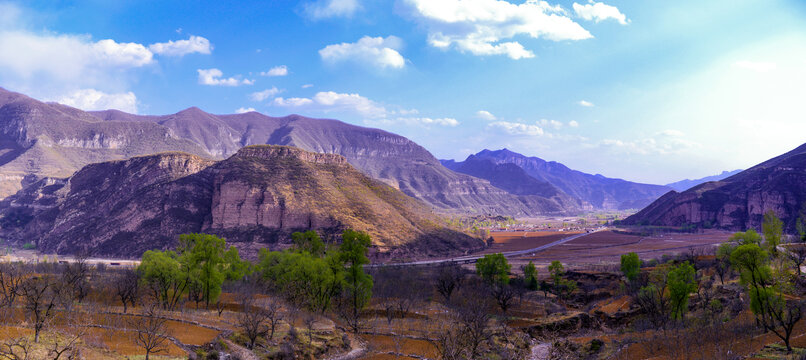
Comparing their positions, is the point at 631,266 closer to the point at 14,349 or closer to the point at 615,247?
the point at 14,349

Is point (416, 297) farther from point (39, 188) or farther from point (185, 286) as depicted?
point (39, 188)

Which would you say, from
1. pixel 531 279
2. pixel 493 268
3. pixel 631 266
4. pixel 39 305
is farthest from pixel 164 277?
pixel 631 266

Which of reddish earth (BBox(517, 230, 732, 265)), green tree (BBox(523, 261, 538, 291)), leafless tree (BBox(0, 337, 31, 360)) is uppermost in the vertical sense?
leafless tree (BBox(0, 337, 31, 360))

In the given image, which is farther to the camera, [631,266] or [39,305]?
[631,266]

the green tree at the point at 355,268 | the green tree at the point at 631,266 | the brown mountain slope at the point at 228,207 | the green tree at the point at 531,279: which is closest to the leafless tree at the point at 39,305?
the green tree at the point at 355,268

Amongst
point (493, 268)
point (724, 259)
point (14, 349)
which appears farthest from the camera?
point (493, 268)

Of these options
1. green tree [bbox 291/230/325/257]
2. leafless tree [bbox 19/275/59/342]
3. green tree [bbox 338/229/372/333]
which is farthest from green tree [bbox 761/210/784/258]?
leafless tree [bbox 19/275/59/342]

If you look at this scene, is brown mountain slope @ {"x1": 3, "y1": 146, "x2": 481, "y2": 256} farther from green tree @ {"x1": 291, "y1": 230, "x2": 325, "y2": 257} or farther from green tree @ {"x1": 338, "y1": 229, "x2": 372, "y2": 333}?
green tree @ {"x1": 338, "y1": 229, "x2": 372, "y2": 333}

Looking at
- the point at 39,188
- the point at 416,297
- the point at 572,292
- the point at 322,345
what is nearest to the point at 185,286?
the point at 322,345

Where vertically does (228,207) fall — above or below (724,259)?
above
